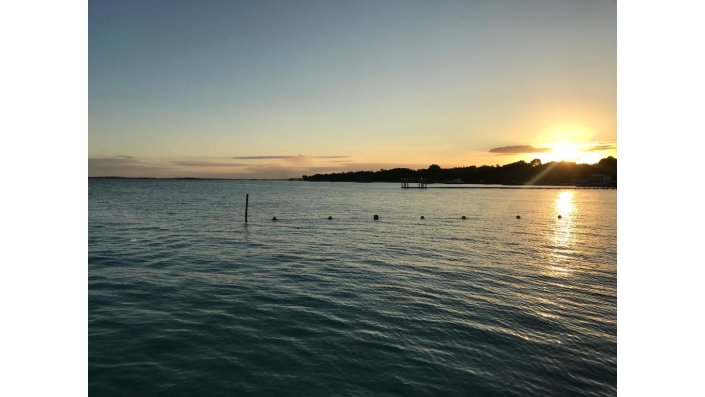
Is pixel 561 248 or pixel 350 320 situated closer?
pixel 350 320

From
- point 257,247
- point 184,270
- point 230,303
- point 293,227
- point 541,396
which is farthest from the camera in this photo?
point 293,227

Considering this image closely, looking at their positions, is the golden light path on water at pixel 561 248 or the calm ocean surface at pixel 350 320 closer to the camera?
the calm ocean surface at pixel 350 320

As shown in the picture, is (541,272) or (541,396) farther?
(541,272)

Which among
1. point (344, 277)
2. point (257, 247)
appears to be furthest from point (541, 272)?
point (257, 247)

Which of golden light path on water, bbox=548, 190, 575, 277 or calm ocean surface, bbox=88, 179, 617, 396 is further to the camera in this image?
golden light path on water, bbox=548, 190, 575, 277

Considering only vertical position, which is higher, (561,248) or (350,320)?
(561,248)
